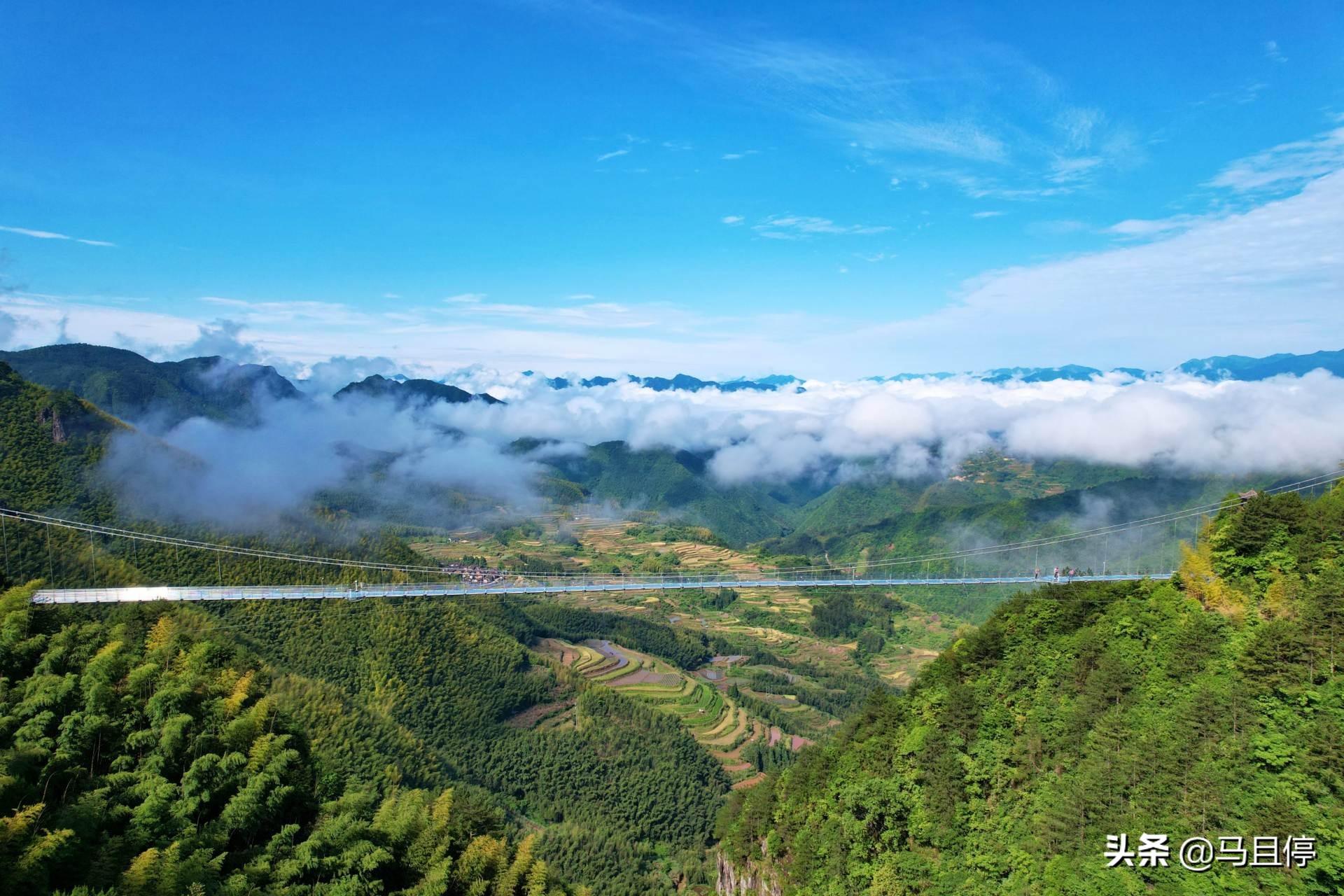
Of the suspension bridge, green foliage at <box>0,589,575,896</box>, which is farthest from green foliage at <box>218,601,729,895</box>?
green foliage at <box>0,589,575,896</box>

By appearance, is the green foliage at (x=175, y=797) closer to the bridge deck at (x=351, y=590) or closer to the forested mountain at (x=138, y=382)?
the bridge deck at (x=351, y=590)

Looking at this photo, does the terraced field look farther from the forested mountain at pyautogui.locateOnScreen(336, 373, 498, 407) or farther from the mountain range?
the forested mountain at pyautogui.locateOnScreen(336, 373, 498, 407)

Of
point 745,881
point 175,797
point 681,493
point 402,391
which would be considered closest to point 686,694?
point 745,881

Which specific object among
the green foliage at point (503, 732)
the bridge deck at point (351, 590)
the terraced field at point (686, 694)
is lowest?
the terraced field at point (686, 694)

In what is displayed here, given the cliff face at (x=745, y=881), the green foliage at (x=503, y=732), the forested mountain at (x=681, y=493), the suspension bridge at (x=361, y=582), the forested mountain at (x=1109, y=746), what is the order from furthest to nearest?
1. the forested mountain at (x=681, y=493)
2. the green foliage at (x=503, y=732)
3. the suspension bridge at (x=361, y=582)
4. the cliff face at (x=745, y=881)
5. the forested mountain at (x=1109, y=746)

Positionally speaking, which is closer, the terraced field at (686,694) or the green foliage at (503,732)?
the green foliage at (503,732)

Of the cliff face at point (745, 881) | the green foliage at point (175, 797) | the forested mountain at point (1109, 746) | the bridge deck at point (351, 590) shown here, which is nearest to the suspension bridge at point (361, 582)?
the bridge deck at point (351, 590)
